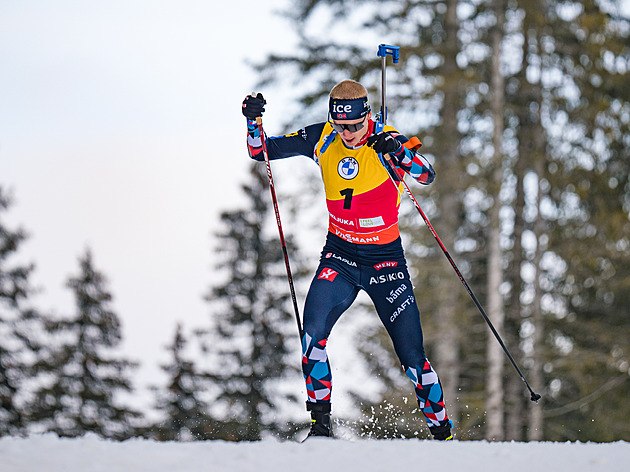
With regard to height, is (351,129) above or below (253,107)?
below

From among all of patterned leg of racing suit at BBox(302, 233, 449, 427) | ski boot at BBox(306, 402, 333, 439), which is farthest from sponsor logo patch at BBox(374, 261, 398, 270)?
ski boot at BBox(306, 402, 333, 439)

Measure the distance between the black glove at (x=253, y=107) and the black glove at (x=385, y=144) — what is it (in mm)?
811

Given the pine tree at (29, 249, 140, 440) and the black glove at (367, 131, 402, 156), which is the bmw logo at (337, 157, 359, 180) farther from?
the pine tree at (29, 249, 140, 440)

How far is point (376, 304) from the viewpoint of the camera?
197 inches

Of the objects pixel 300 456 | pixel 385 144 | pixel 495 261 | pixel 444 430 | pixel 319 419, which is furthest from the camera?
pixel 495 261

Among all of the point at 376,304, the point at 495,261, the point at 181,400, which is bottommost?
the point at 181,400

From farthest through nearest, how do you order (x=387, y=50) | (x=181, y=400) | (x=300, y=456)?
(x=181, y=400) < (x=387, y=50) < (x=300, y=456)

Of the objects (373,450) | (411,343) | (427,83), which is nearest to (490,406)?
(427,83)

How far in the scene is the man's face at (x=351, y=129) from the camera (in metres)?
4.93

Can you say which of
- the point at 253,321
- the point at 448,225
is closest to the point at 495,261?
the point at 448,225

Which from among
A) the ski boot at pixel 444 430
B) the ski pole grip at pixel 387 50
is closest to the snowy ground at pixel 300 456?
the ski boot at pixel 444 430

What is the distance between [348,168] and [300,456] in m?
1.91

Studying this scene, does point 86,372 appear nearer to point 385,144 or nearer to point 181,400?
point 181,400

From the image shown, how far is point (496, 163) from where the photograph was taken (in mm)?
12391
